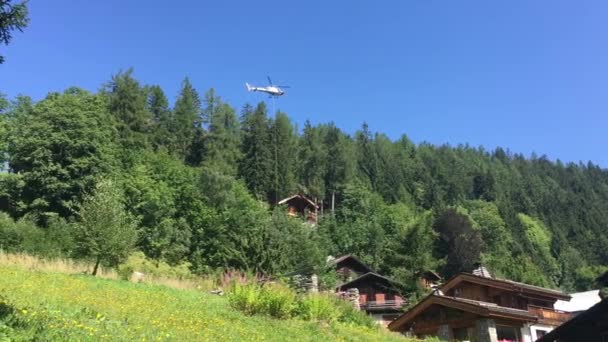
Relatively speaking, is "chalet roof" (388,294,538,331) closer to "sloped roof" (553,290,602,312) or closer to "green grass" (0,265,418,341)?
"green grass" (0,265,418,341)

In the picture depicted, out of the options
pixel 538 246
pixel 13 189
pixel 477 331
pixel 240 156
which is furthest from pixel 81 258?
pixel 538 246

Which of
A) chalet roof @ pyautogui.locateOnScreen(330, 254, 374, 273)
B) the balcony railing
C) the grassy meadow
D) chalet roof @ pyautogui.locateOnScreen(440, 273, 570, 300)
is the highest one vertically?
chalet roof @ pyautogui.locateOnScreen(330, 254, 374, 273)

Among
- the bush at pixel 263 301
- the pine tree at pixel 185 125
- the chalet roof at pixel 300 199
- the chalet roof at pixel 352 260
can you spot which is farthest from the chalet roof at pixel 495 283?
the pine tree at pixel 185 125

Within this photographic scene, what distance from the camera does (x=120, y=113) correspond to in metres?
69.2

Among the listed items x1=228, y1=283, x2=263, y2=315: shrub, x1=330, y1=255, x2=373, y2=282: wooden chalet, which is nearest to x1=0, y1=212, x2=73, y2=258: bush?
x1=228, y1=283, x2=263, y2=315: shrub

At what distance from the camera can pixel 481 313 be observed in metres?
31.7

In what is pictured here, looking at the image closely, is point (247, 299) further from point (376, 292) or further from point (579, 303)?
point (579, 303)

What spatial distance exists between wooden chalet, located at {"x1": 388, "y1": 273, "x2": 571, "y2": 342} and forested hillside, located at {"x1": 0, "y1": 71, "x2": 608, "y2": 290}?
9.60 meters

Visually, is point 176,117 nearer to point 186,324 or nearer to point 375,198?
point 375,198

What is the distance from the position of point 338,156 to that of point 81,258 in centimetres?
6941

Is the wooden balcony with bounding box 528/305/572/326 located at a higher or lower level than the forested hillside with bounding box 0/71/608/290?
lower

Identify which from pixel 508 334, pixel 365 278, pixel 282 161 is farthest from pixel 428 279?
pixel 282 161

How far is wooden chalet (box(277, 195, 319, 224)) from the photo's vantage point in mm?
79938

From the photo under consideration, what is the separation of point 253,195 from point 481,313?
48692 millimetres
